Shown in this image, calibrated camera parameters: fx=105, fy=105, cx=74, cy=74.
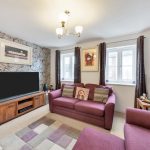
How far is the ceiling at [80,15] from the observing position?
5.61 ft

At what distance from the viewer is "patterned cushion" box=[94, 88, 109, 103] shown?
2.78m

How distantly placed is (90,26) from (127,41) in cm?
129

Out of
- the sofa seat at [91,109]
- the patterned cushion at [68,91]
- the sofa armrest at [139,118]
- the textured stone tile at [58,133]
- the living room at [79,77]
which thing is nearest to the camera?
the sofa armrest at [139,118]

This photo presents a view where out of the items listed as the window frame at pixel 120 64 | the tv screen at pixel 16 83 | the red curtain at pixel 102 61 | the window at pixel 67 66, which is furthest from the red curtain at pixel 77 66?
the tv screen at pixel 16 83

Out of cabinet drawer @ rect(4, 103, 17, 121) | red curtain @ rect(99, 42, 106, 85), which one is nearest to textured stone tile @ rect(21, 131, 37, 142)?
cabinet drawer @ rect(4, 103, 17, 121)

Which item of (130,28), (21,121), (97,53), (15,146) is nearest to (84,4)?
(130,28)

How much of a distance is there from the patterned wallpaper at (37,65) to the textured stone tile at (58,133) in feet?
7.22

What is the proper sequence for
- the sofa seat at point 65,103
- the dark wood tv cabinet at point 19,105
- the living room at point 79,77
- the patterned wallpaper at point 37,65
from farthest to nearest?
the patterned wallpaper at point 37,65 < the sofa seat at point 65,103 < the dark wood tv cabinet at point 19,105 < the living room at point 79,77

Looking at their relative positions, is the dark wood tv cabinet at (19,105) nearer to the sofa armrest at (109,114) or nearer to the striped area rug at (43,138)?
the striped area rug at (43,138)

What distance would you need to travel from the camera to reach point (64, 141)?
1.88 m

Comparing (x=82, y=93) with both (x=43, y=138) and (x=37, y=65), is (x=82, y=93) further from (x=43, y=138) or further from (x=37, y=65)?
(x=37, y=65)

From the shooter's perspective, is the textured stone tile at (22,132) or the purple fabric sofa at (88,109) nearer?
the textured stone tile at (22,132)

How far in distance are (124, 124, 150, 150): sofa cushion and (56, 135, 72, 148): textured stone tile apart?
3.33 feet

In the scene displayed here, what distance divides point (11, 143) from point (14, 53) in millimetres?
2386
